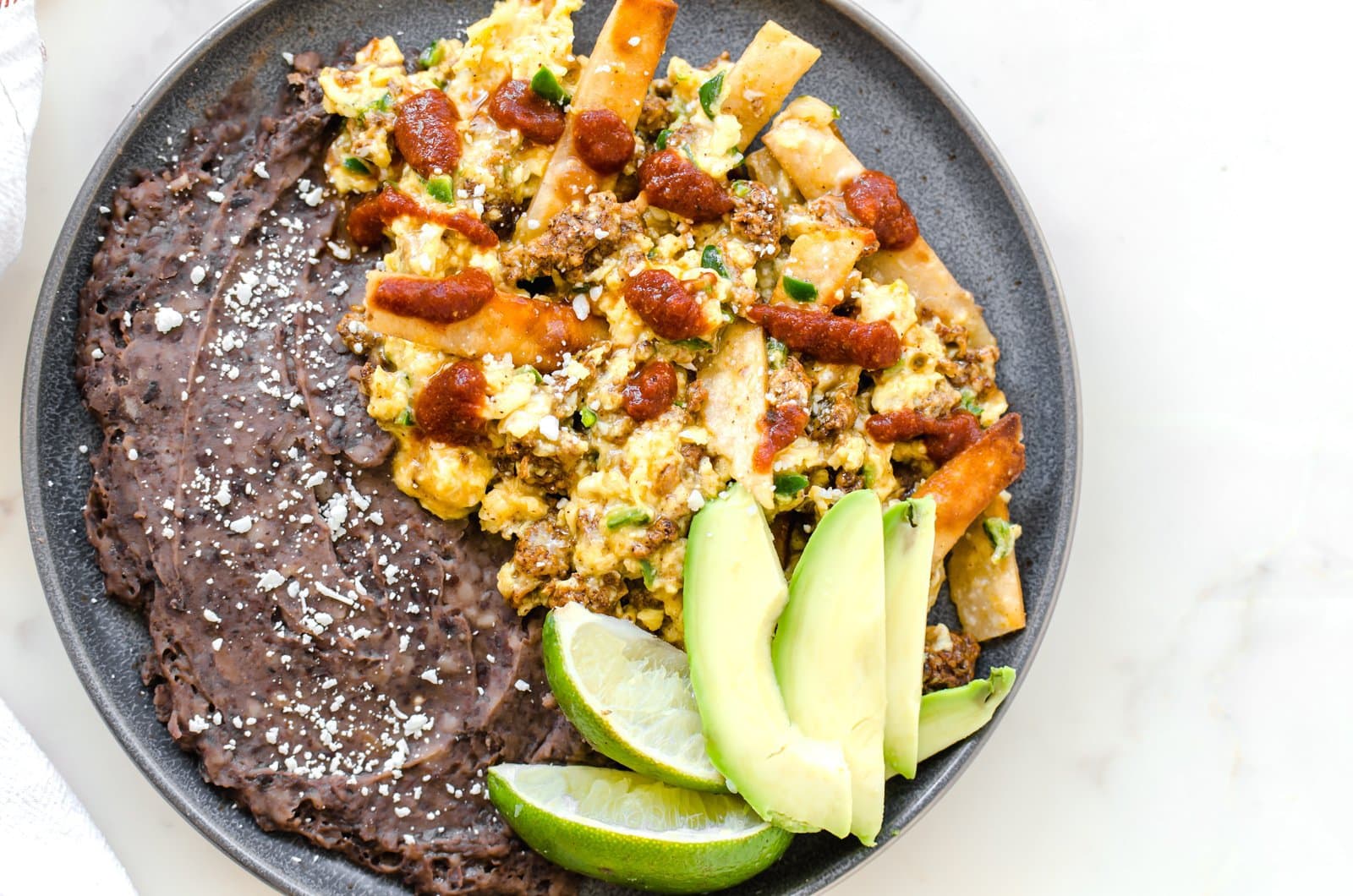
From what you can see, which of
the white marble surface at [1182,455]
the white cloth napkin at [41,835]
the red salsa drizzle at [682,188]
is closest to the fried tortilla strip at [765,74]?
the red salsa drizzle at [682,188]

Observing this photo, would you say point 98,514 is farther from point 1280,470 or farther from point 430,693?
point 1280,470

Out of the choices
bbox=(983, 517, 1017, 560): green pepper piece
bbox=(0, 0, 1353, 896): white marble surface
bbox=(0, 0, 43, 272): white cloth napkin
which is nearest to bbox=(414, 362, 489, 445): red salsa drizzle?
bbox=(0, 0, 43, 272): white cloth napkin

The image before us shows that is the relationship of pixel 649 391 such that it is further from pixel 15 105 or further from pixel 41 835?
pixel 41 835

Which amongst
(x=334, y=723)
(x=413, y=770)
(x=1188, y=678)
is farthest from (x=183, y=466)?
(x=1188, y=678)

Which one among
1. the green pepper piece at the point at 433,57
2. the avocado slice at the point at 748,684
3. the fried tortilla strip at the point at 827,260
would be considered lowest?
the avocado slice at the point at 748,684

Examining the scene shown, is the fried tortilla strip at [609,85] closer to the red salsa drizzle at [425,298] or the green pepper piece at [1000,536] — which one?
the red salsa drizzle at [425,298]

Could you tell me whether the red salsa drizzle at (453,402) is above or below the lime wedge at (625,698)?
above
